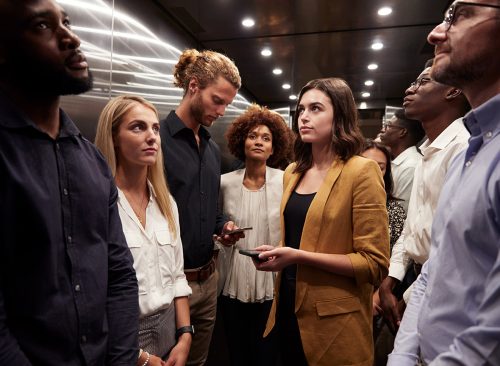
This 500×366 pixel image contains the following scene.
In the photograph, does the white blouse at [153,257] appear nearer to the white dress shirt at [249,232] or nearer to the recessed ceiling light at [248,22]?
the white dress shirt at [249,232]

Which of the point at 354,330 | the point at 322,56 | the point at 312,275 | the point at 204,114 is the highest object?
the point at 322,56

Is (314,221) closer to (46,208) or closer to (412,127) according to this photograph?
(46,208)

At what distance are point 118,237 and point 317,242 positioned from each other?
3.22 feet

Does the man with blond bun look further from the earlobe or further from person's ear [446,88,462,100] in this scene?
person's ear [446,88,462,100]

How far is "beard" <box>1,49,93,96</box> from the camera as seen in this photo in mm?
1042

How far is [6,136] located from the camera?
1021 millimetres

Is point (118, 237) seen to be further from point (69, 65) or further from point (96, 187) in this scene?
point (69, 65)

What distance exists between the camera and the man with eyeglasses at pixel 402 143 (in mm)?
3705

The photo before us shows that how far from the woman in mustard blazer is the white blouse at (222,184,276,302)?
74 centimetres

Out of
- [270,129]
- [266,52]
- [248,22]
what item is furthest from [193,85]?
[266,52]

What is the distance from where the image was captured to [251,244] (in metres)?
2.89

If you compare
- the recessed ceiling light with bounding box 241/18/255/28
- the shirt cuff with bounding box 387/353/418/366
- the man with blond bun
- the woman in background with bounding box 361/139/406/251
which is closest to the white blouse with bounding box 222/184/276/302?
the man with blond bun

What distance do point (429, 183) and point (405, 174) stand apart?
1.67m

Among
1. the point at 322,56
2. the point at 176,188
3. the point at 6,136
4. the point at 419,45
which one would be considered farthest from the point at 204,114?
the point at 419,45
